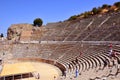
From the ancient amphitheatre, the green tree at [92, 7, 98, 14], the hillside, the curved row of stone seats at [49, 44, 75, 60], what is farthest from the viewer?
the green tree at [92, 7, 98, 14]

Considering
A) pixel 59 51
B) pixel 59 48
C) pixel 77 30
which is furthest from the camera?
pixel 77 30

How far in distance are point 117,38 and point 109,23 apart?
6.91 metres

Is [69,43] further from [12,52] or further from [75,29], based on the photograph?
[12,52]

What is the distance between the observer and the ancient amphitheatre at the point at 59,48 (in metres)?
25.8

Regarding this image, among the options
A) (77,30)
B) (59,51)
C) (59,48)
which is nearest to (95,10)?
(77,30)

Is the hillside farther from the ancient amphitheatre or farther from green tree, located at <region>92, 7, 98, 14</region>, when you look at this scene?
green tree, located at <region>92, 7, 98, 14</region>

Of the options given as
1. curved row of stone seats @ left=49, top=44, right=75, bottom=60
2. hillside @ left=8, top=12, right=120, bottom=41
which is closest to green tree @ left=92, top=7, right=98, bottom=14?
hillside @ left=8, top=12, right=120, bottom=41

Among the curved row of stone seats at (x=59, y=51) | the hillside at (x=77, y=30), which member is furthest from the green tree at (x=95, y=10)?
the curved row of stone seats at (x=59, y=51)

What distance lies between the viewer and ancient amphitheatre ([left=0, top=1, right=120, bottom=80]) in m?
25.8

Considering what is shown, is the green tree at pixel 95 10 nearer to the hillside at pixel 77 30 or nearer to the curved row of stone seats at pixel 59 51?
the hillside at pixel 77 30

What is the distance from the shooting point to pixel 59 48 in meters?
40.5

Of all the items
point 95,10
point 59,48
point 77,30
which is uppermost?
point 95,10

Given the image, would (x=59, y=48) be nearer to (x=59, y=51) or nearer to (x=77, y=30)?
(x=59, y=51)

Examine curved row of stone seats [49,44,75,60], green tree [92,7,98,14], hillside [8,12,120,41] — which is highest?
green tree [92,7,98,14]
